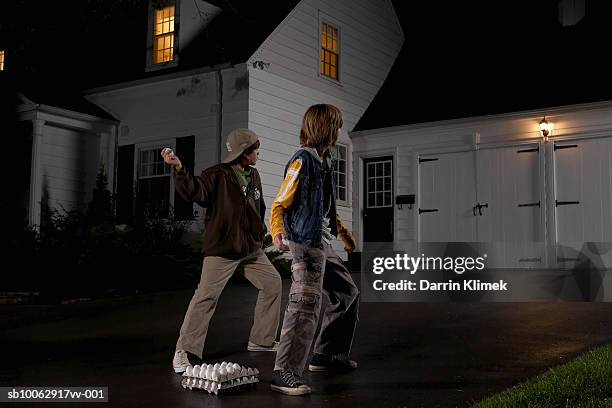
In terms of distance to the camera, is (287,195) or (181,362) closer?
(287,195)

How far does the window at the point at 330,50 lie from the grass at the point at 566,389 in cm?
1229

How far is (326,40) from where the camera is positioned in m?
17.0

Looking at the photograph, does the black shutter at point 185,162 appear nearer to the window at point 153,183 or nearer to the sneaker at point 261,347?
the window at point 153,183

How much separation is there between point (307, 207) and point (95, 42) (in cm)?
1499

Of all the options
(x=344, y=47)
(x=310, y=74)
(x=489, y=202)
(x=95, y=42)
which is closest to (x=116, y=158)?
(x=95, y=42)

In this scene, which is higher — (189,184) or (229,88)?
(229,88)

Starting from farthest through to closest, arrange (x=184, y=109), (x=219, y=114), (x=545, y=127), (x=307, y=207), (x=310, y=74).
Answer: (x=310, y=74), (x=184, y=109), (x=219, y=114), (x=545, y=127), (x=307, y=207)

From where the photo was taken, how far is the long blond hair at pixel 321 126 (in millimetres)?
4969

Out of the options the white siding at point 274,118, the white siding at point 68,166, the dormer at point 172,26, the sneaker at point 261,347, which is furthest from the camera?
the dormer at point 172,26

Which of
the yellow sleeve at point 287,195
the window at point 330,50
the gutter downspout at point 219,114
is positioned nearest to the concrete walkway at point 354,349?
the yellow sleeve at point 287,195

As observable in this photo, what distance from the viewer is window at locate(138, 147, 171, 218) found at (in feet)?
51.6

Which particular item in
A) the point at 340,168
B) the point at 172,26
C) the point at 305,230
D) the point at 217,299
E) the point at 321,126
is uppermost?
the point at 172,26

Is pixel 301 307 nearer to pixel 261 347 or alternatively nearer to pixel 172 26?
pixel 261 347

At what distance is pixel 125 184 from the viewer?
53.7 ft
